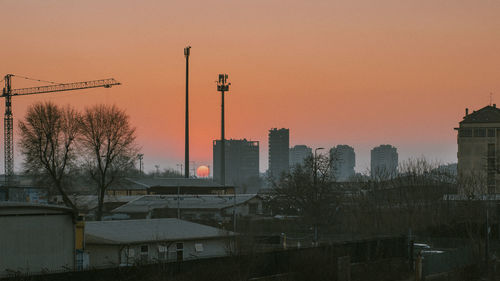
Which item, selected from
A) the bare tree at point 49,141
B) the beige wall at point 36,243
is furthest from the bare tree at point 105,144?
the beige wall at point 36,243

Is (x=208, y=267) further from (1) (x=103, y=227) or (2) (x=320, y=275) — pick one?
(1) (x=103, y=227)

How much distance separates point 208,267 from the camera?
2472 cm

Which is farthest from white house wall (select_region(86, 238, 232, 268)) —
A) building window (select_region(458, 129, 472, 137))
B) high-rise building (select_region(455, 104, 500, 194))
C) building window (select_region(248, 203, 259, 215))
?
building window (select_region(458, 129, 472, 137))

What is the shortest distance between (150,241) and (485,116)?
83294 millimetres

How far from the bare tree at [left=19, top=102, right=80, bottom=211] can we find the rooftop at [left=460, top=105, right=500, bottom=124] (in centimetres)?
6508

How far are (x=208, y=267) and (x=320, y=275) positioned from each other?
7198mm

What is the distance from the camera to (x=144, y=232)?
38812mm

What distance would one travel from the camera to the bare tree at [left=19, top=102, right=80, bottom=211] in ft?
215

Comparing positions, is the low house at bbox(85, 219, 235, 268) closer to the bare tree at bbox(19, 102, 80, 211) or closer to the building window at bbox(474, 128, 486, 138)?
the bare tree at bbox(19, 102, 80, 211)

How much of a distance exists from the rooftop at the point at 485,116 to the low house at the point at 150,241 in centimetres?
7556

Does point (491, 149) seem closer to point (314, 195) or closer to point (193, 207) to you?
point (193, 207)

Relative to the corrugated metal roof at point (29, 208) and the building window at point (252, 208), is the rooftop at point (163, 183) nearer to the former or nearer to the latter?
the building window at point (252, 208)

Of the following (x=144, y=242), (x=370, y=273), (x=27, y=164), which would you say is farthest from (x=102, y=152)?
(x=370, y=273)

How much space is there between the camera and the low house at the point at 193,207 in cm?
7956
